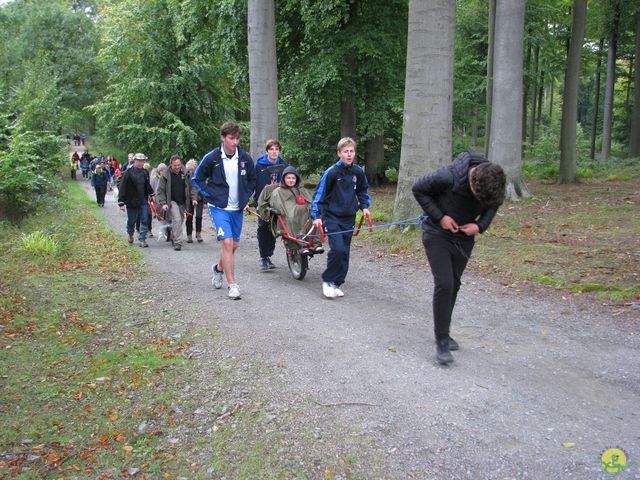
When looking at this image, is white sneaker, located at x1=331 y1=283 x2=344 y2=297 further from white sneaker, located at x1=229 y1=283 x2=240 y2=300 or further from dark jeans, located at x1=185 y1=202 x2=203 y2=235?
dark jeans, located at x1=185 y1=202 x2=203 y2=235

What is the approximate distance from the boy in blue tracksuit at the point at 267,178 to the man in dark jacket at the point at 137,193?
4302mm

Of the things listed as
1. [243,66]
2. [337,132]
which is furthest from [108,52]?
[337,132]

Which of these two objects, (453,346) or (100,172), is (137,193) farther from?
(100,172)

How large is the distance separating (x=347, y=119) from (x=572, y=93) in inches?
295

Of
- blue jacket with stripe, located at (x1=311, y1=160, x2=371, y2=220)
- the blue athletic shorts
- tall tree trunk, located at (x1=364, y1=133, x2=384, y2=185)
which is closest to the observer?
blue jacket with stripe, located at (x1=311, y1=160, x2=371, y2=220)

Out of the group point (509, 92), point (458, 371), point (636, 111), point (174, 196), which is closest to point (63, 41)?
point (174, 196)

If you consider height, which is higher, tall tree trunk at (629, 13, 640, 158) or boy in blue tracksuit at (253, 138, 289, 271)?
tall tree trunk at (629, 13, 640, 158)

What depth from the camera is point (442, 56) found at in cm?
1034

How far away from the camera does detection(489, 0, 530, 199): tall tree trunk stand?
14.2 metres

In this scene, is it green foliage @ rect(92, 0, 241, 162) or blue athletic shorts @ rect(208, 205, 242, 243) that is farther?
green foliage @ rect(92, 0, 241, 162)

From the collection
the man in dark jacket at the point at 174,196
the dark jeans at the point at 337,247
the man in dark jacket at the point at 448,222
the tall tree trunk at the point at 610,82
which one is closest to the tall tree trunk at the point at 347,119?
the man in dark jacket at the point at 174,196

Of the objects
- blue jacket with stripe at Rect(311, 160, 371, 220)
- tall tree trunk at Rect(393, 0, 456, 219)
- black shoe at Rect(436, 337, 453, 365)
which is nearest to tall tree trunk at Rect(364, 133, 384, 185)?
tall tree trunk at Rect(393, 0, 456, 219)

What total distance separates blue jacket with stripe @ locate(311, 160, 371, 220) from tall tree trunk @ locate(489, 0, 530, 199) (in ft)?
26.5

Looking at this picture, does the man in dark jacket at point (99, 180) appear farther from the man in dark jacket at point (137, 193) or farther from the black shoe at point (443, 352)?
the black shoe at point (443, 352)
